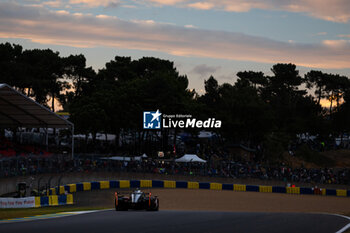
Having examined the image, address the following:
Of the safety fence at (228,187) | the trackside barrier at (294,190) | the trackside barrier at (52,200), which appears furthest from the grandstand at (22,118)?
the trackside barrier at (294,190)

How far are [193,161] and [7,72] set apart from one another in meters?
32.0

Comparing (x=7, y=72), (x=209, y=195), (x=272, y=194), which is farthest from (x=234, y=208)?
(x=7, y=72)

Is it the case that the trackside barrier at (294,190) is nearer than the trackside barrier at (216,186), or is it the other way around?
the trackside barrier at (294,190)

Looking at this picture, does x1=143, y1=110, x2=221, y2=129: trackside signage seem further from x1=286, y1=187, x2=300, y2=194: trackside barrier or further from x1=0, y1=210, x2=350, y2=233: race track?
x1=0, y1=210, x2=350, y2=233: race track

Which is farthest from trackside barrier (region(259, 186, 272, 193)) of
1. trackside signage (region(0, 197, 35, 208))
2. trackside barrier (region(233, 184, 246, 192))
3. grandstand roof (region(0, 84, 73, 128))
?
trackside signage (region(0, 197, 35, 208))

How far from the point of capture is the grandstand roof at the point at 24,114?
4862cm

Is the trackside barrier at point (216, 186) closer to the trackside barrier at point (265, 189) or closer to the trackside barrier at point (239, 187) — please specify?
the trackside barrier at point (239, 187)

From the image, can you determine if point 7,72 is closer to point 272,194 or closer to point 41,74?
point 41,74

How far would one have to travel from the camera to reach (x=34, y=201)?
108ft

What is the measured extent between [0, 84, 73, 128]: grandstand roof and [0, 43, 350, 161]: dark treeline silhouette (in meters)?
12.1

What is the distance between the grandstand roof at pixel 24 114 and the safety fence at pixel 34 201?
14441 mm

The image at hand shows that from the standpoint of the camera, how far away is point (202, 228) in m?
16.7

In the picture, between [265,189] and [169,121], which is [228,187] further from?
[169,121]

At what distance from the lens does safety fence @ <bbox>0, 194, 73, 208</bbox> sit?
31.5 metres
